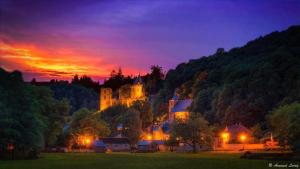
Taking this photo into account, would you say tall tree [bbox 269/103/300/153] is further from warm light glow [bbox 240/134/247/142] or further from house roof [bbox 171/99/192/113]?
house roof [bbox 171/99/192/113]

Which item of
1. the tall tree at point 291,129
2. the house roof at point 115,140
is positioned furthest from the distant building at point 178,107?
the tall tree at point 291,129

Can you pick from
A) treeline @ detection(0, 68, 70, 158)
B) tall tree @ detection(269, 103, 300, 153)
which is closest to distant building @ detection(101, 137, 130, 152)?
tall tree @ detection(269, 103, 300, 153)

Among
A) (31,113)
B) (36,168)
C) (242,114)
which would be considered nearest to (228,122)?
(242,114)

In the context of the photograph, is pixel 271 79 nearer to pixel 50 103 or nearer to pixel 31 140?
pixel 50 103

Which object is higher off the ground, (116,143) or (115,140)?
(115,140)

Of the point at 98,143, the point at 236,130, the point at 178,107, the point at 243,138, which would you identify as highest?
the point at 178,107

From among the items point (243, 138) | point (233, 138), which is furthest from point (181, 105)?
point (243, 138)

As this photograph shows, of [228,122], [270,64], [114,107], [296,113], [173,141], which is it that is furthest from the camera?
[114,107]

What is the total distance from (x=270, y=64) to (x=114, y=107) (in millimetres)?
59638

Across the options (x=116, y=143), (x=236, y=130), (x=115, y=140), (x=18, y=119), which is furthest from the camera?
(x=115, y=140)

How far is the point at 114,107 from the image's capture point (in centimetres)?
17288

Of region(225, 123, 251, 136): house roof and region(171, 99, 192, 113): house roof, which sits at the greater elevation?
region(171, 99, 192, 113): house roof

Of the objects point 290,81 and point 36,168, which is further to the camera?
point 290,81

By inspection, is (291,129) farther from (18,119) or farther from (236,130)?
(236,130)
